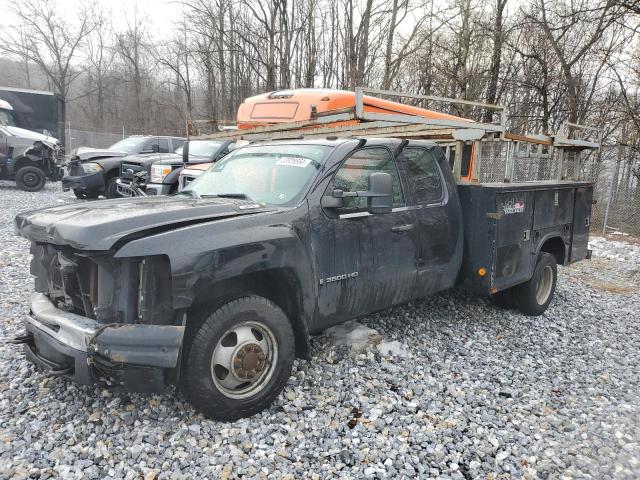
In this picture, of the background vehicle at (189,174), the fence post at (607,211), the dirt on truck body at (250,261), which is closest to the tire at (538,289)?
the dirt on truck body at (250,261)

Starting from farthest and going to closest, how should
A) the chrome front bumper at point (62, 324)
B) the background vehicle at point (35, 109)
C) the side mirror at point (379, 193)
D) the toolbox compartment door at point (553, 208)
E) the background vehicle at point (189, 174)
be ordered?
the background vehicle at point (35, 109)
the background vehicle at point (189, 174)
the toolbox compartment door at point (553, 208)
the side mirror at point (379, 193)
the chrome front bumper at point (62, 324)

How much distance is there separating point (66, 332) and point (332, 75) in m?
22.9

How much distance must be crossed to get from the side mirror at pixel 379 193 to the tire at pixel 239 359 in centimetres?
109

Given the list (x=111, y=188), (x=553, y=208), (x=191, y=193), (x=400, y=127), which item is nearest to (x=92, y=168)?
(x=111, y=188)

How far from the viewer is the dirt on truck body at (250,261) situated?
2.78 metres

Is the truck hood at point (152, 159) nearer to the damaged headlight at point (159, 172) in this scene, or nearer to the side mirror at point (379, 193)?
the damaged headlight at point (159, 172)

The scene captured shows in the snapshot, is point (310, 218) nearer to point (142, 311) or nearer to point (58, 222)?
point (142, 311)

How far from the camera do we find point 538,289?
5750mm

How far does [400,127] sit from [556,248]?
9.37ft

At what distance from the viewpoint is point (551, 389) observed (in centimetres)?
390

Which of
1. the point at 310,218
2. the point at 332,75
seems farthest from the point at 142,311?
the point at 332,75

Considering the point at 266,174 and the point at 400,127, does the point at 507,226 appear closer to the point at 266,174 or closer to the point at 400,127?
the point at 400,127

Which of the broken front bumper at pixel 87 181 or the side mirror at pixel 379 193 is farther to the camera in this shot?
the broken front bumper at pixel 87 181

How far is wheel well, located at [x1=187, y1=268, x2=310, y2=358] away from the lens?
119 inches
